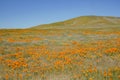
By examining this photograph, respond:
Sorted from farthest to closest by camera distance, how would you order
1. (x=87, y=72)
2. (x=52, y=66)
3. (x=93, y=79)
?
1. (x=52, y=66)
2. (x=87, y=72)
3. (x=93, y=79)

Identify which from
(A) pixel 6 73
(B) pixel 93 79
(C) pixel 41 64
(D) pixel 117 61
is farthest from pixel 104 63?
(A) pixel 6 73

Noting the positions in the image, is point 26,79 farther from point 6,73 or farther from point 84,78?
point 84,78

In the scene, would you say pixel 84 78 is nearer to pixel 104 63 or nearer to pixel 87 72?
pixel 87 72

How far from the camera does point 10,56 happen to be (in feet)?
43.2

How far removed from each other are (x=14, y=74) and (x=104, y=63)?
4925 mm

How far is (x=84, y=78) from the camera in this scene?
8312 mm

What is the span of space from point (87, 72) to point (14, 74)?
3441mm

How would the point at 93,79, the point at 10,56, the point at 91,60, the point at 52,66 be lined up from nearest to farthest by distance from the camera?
the point at 93,79, the point at 52,66, the point at 91,60, the point at 10,56

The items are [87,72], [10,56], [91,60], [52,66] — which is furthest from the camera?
[10,56]

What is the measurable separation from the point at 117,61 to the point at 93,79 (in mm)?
3349

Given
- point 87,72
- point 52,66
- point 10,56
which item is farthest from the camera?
point 10,56

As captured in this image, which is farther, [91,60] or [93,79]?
[91,60]

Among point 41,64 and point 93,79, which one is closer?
point 93,79

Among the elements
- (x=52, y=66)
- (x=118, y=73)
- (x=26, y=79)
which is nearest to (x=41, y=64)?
(x=52, y=66)
